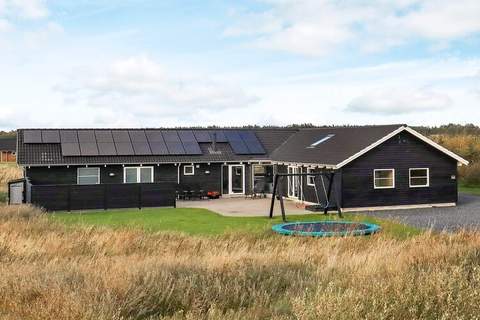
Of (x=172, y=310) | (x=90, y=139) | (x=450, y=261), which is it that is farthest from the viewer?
(x=90, y=139)

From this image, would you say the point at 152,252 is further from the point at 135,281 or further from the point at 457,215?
the point at 457,215

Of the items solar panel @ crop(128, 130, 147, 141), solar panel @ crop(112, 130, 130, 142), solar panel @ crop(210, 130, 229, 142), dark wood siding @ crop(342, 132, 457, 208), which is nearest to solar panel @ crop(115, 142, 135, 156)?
solar panel @ crop(112, 130, 130, 142)

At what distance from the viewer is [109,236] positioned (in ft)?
47.0

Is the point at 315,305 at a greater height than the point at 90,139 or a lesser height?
lesser

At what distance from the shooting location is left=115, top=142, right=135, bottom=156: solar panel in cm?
3195

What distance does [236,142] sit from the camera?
35969 mm

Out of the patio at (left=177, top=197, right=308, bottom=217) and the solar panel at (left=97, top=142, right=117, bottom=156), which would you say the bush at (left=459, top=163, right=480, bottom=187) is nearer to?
the patio at (left=177, top=197, right=308, bottom=217)

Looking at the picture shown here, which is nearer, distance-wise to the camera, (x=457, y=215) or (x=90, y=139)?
(x=457, y=215)

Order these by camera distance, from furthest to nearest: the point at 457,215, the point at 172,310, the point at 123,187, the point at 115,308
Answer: the point at 123,187 < the point at 457,215 < the point at 172,310 < the point at 115,308

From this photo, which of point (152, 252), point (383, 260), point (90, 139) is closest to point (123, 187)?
point (90, 139)

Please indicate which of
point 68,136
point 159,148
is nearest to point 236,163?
point 159,148

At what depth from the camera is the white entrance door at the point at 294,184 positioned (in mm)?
30484

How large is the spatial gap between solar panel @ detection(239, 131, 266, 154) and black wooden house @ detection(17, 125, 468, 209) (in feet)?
0.22

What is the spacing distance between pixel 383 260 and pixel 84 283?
17.7ft
